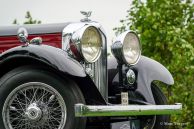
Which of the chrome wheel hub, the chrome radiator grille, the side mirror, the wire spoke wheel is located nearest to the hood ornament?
the chrome radiator grille

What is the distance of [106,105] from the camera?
5348 millimetres

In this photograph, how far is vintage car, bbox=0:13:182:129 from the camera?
516 cm

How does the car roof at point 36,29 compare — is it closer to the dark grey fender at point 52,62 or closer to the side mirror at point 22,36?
the side mirror at point 22,36

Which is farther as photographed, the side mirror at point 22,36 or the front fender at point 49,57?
the side mirror at point 22,36

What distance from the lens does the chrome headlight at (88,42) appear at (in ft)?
18.3

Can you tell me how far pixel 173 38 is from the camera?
31.8 ft

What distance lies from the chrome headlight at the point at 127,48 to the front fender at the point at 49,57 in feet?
2.56

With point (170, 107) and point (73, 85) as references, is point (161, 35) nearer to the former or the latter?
point (170, 107)

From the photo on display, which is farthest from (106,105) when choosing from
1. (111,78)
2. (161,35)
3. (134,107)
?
(161,35)

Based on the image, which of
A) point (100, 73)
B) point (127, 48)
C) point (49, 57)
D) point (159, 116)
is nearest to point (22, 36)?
point (49, 57)

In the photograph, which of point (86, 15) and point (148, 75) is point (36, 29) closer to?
point (86, 15)

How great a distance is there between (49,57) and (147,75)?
1.54 metres

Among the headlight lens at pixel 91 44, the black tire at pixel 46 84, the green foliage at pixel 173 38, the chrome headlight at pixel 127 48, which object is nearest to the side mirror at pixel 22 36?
the black tire at pixel 46 84

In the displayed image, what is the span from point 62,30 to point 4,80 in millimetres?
1302
